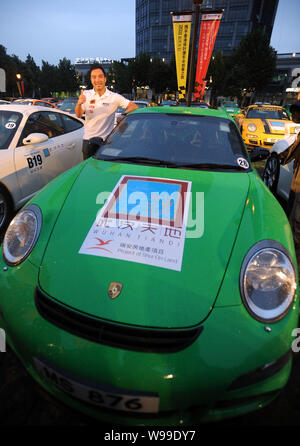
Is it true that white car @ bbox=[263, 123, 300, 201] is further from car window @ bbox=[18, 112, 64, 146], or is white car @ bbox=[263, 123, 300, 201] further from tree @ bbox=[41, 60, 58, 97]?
tree @ bbox=[41, 60, 58, 97]

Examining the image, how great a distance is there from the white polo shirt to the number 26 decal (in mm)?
750

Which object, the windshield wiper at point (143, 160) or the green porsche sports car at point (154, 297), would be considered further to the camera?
the windshield wiper at point (143, 160)

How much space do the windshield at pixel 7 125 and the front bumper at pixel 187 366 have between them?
8.29ft

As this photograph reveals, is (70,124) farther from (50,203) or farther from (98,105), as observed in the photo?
(50,203)

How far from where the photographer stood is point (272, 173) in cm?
422

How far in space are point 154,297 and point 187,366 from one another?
0.30 meters

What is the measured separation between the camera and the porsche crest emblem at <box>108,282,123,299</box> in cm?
115

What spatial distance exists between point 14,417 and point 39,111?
11.2 ft

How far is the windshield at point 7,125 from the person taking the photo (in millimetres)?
2977

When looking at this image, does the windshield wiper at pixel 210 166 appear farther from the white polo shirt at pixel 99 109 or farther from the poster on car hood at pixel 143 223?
the white polo shirt at pixel 99 109

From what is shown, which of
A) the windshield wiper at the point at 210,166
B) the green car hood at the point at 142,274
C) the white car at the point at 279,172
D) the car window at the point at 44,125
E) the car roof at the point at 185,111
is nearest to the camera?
the green car hood at the point at 142,274

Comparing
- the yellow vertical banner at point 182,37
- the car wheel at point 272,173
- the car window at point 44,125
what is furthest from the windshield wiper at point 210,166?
the yellow vertical banner at point 182,37

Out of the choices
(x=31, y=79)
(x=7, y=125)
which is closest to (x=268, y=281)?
(x=7, y=125)

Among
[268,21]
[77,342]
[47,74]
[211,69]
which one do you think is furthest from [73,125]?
[268,21]
